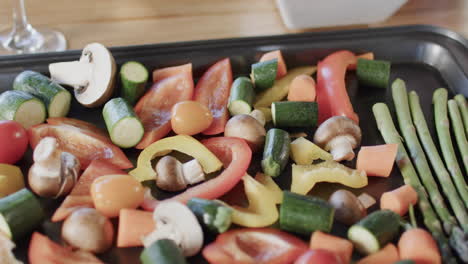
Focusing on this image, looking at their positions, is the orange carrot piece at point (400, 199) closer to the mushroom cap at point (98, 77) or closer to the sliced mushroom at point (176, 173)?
the sliced mushroom at point (176, 173)

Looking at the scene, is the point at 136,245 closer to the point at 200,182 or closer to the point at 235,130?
the point at 200,182

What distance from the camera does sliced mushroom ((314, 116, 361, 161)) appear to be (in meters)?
3.19

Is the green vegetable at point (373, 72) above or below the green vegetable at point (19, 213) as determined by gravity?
above

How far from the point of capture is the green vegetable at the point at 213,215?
2717 mm

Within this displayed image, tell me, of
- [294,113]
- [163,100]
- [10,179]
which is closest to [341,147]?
[294,113]

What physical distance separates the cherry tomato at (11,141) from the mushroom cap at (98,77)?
1.46ft

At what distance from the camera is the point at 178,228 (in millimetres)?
2684

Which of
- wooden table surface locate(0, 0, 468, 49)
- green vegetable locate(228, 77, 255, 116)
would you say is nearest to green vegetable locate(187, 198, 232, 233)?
green vegetable locate(228, 77, 255, 116)

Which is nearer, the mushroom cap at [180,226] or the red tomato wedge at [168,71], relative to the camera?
the mushroom cap at [180,226]

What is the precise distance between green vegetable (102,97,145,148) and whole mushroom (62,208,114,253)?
60 cm

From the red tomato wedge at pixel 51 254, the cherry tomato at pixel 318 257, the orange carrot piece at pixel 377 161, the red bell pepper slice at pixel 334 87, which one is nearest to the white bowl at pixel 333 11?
the red bell pepper slice at pixel 334 87

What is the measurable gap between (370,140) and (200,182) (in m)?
1.01

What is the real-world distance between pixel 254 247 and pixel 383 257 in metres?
0.57

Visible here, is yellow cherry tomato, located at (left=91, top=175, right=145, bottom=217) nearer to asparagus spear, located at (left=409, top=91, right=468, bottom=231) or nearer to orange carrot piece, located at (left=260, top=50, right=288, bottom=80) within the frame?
orange carrot piece, located at (left=260, top=50, right=288, bottom=80)
